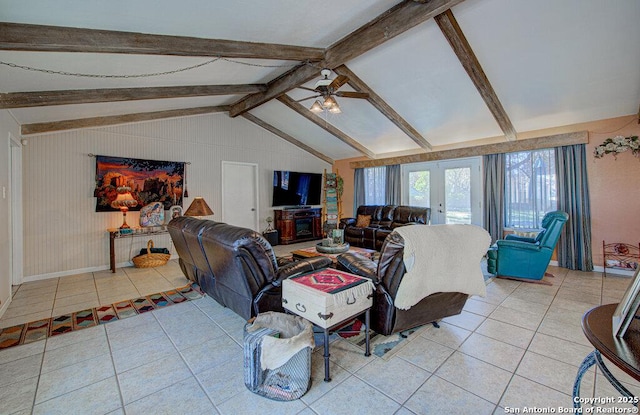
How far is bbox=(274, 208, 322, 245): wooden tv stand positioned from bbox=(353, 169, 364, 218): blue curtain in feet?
3.61

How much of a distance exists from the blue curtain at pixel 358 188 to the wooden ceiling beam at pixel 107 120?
4.11 metres

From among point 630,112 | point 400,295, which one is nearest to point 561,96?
point 630,112

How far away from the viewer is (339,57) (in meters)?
3.83

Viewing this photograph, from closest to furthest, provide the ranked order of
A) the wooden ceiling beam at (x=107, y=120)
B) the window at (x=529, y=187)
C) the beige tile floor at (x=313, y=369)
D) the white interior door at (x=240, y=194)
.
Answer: the beige tile floor at (x=313, y=369)
the wooden ceiling beam at (x=107, y=120)
the window at (x=529, y=187)
the white interior door at (x=240, y=194)

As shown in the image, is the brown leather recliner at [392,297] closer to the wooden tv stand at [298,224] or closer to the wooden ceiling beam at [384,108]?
the wooden ceiling beam at [384,108]

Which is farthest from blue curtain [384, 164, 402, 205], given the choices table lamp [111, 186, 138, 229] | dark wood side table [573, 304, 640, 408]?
dark wood side table [573, 304, 640, 408]

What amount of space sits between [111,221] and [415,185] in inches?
261

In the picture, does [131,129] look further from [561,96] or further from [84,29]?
[561,96]

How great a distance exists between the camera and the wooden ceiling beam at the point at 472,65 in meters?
3.24

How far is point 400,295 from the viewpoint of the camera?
2225 millimetres

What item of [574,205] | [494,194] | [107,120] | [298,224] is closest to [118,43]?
[107,120]

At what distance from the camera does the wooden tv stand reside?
7.29 m

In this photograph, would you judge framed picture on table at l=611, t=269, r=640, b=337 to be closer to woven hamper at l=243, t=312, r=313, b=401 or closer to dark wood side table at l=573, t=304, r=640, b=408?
dark wood side table at l=573, t=304, r=640, b=408

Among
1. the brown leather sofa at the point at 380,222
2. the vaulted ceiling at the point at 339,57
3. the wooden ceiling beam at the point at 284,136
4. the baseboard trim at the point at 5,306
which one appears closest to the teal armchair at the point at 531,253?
the brown leather sofa at the point at 380,222
